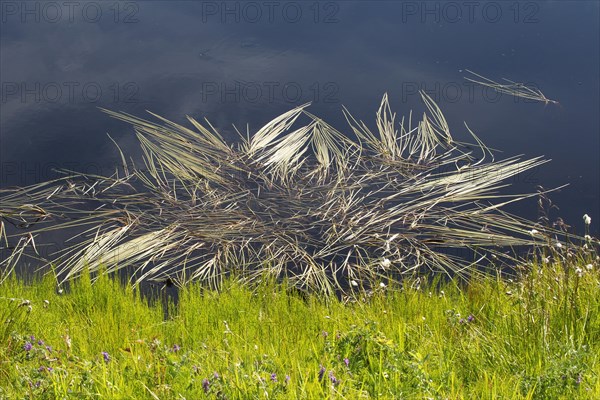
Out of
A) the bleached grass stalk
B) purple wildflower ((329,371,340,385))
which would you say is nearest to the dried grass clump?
the bleached grass stalk

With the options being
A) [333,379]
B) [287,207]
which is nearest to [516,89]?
[287,207]

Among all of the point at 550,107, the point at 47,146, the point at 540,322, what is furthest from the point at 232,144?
the point at 540,322

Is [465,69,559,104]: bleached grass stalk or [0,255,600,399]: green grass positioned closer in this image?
[0,255,600,399]: green grass

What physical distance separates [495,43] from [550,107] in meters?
1.21

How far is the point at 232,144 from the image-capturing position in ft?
18.4

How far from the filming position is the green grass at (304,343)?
8.38 feet

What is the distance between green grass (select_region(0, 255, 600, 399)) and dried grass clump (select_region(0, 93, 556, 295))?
277mm

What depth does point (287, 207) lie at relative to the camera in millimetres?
4879

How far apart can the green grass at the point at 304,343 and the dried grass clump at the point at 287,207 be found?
0.28 m

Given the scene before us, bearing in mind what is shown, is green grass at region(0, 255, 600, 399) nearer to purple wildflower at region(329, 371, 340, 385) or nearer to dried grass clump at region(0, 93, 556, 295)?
purple wildflower at region(329, 371, 340, 385)

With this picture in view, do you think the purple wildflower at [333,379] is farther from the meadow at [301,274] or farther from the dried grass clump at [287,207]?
the dried grass clump at [287,207]

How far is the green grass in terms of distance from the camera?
8.38ft

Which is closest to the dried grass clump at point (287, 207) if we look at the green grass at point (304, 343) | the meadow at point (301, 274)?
the meadow at point (301, 274)

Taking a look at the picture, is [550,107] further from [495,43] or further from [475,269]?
[475,269]
